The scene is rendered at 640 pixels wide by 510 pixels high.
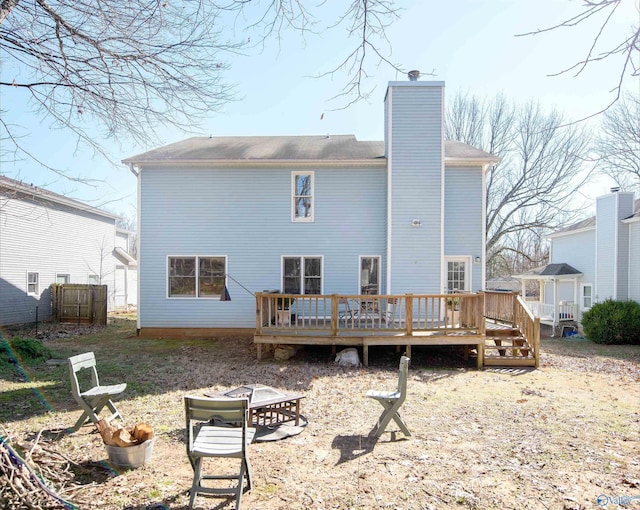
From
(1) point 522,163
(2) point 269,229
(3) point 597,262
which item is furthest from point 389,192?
(1) point 522,163

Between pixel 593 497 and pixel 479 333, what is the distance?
5.90 metres

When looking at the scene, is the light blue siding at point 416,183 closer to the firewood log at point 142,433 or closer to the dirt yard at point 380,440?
the dirt yard at point 380,440

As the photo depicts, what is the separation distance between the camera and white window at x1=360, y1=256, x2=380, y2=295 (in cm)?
1282

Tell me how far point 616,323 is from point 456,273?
695cm

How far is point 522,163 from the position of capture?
2525 cm

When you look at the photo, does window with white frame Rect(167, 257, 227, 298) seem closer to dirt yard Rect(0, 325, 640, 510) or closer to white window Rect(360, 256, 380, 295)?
dirt yard Rect(0, 325, 640, 510)

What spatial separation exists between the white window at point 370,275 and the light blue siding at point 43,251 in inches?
404

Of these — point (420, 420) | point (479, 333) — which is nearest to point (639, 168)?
point (479, 333)

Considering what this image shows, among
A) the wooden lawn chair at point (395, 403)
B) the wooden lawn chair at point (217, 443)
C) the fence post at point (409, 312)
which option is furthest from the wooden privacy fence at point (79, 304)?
the wooden lawn chair at point (217, 443)

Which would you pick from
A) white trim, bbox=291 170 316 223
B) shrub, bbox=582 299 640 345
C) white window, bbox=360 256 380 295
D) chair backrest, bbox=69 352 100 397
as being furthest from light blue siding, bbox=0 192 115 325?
shrub, bbox=582 299 640 345

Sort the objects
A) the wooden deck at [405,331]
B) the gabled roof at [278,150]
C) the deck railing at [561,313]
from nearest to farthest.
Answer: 1. the wooden deck at [405,331]
2. the gabled roof at [278,150]
3. the deck railing at [561,313]

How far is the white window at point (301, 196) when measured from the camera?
42.6 feet

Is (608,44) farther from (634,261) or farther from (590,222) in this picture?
(590,222)

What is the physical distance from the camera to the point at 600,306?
621 inches
